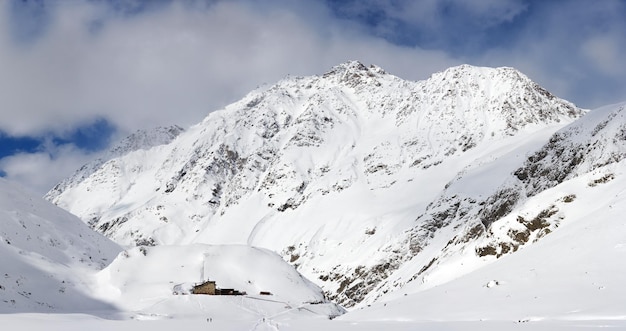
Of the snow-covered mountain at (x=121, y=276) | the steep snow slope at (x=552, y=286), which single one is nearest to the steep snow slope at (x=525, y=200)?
the steep snow slope at (x=552, y=286)

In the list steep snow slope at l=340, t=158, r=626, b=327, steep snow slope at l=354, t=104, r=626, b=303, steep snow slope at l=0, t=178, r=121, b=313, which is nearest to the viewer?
steep snow slope at l=340, t=158, r=626, b=327

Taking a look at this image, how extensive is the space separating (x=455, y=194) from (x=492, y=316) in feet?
423

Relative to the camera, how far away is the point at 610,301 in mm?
20203

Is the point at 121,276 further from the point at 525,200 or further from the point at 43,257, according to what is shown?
the point at 525,200

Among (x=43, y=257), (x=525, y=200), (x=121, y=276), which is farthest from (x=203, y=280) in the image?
(x=525, y=200)

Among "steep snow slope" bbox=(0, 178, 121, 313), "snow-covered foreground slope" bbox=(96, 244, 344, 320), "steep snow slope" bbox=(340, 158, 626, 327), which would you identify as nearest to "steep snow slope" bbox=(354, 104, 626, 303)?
"steep snow slope" bbox=(340, 158, 626, 327)

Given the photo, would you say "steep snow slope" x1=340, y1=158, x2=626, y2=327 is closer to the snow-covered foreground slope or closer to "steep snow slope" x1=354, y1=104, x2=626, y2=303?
"steep snow slope" x1=354, y1=104, x2=626, y2=303

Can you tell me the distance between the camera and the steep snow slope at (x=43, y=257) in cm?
4951

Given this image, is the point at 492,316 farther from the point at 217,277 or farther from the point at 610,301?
the point at 217,277

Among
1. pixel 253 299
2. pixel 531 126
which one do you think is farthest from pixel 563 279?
pixel 531 126

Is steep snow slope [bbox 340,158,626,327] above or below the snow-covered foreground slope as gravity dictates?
below

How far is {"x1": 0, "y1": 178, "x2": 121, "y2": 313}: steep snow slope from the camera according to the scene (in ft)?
162

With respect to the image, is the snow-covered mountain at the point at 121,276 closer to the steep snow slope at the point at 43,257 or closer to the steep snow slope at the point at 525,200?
the steep snow slope at the point at 43,257

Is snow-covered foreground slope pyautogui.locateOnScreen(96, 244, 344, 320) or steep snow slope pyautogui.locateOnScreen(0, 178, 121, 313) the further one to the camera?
snow-covered foreground slope pyautogui.locateOnScreen(96, 244, 344, 320)
